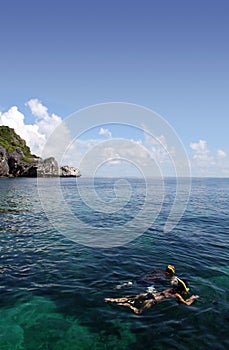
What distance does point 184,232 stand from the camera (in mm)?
29781

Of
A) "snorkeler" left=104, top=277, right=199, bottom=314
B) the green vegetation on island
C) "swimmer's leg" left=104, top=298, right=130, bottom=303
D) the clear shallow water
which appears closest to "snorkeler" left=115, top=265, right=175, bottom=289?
the clear shallow water

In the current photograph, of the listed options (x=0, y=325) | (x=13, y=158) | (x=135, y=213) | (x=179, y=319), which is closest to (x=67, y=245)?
(x=0, y=325)

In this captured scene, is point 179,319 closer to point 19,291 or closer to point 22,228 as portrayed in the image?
point 19,291

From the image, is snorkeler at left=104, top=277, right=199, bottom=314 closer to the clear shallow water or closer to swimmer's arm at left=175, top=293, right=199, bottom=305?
swimmer's arm at left=175, top=293, right=199, bottom=305

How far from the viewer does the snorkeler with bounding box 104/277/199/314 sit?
12.9m

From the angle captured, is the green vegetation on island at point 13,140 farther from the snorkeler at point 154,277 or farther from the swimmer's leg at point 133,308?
the swimmer's leg at point 133,308

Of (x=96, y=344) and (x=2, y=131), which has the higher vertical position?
(x=2, y=131)

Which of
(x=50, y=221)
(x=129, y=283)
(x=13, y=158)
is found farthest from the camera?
(x=13, y=158)

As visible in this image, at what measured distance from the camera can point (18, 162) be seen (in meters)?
144

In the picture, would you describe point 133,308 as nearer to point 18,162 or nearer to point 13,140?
point 18,162

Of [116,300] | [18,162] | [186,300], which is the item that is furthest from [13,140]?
[186,300]

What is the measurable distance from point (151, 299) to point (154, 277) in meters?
2.72

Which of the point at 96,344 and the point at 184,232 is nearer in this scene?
the point at 96,344

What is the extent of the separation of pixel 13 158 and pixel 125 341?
143 metres
